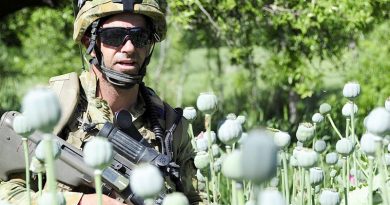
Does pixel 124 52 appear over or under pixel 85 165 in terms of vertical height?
over

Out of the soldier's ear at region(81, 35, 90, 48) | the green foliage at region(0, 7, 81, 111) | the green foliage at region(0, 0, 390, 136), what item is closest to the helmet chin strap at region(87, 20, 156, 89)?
the soldier's ear at region(81, 35, 90, 48)

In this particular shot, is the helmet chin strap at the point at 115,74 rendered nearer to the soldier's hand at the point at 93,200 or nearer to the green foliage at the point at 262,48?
the soldier's hand at the point at 93,200

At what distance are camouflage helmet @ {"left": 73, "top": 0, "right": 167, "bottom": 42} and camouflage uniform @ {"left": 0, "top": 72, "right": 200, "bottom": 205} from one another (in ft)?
0.54

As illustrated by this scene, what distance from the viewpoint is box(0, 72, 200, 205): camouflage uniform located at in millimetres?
2137

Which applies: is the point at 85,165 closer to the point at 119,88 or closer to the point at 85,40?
the point at 119,88

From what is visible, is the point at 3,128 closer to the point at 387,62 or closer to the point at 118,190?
the point at 118,190

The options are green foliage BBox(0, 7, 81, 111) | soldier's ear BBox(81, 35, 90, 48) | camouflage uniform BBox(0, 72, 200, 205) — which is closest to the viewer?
camouflage uniform BBox(0, 72, 200, 205)

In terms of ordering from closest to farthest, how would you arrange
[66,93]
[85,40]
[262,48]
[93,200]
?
[93,200], [66,93], [85,40], [262,48]

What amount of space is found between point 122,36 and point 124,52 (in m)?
0.05

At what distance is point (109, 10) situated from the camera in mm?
2348

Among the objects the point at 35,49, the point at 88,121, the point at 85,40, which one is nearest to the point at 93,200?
the point at 88,121

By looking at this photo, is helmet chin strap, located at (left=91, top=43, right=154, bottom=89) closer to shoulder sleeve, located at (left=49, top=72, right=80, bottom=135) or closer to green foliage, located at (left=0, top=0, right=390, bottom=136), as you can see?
shoulder sleeve, located at (left=49, top=72, right=80, bottom=135)

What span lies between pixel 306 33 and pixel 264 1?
0.32 m

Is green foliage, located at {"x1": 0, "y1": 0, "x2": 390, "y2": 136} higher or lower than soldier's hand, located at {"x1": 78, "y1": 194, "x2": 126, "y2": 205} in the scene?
higher
